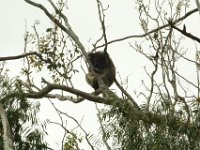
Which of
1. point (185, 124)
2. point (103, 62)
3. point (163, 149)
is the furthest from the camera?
point (103, 62)

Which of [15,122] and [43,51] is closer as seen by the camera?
[15,122]

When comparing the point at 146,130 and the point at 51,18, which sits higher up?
the point at 51,18

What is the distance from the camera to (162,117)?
16.4ft

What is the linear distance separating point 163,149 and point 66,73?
12.2ft

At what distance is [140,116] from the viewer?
4.98 m

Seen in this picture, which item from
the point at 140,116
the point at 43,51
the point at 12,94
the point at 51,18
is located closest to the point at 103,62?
the point at 43,51

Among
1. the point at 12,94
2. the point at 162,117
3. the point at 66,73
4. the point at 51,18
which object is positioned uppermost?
the point at 51,18

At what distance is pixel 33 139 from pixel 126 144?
4.28ft

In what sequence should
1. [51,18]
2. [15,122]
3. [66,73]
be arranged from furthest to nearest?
[66,73] → [51,18] → [15,122]

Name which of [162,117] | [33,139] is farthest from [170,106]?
[33,139]

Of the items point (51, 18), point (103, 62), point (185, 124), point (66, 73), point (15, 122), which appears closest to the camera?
point (185, 124)

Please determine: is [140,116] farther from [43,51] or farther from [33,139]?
[43,51]

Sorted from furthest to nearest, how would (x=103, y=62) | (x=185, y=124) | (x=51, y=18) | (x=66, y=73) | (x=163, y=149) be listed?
(x=103, y=62) < (x=66, y=73) < (x=51, y=18) < (x=185, y=124) < (x=163, y=149)

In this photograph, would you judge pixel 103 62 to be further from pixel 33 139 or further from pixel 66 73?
pixel 33 139
